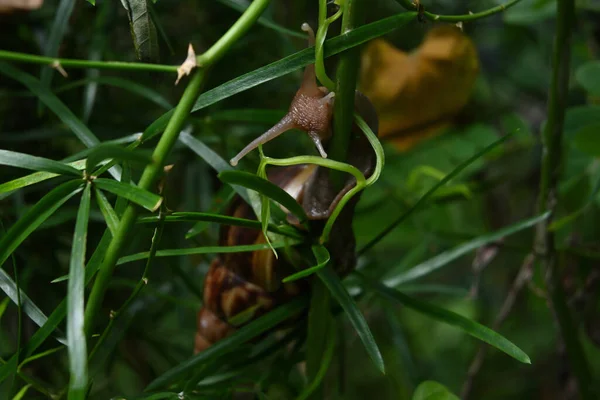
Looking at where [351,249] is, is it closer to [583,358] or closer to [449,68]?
[583,358]

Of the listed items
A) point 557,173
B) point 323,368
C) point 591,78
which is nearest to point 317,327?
point 323,368

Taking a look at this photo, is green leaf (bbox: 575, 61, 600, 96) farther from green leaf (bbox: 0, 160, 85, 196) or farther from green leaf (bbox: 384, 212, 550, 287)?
green leaf (bbox: 0, 160, 85, 196)

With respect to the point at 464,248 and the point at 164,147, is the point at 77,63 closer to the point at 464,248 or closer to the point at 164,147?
the point at 164,147

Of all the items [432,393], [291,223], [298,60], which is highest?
[298,60]

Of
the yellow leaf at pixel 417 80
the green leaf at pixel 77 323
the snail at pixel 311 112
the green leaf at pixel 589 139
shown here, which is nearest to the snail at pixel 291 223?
the snail at pixel 311 112

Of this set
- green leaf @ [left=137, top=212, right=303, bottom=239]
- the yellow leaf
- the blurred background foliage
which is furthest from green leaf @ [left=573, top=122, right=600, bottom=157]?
green leaf @ [left=137, top=212, right=303, bottom=239]

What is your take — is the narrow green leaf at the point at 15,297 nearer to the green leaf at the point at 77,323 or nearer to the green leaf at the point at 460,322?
the green leaf at the point at 77,323

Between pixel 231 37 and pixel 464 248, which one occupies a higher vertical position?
pixel 231 37
